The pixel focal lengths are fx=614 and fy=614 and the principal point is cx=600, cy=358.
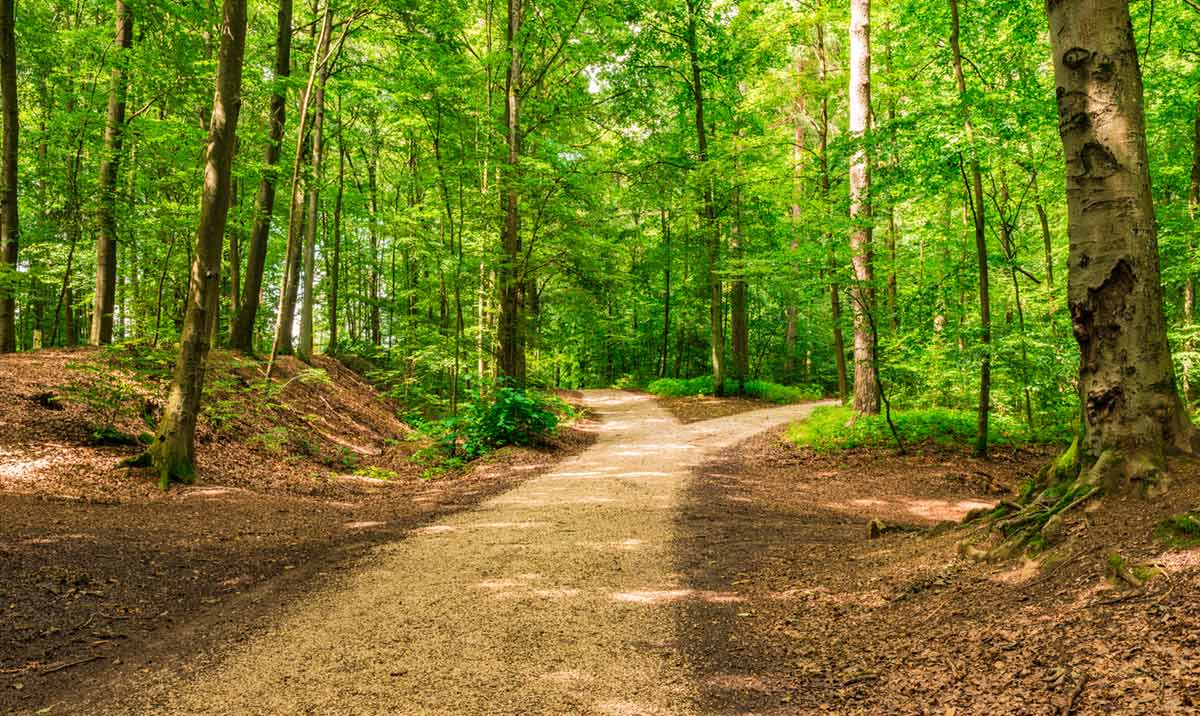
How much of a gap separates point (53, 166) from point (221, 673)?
14.4 meters

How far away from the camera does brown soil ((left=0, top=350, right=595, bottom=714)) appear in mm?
3547

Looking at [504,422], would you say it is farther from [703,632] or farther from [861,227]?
[703,632]

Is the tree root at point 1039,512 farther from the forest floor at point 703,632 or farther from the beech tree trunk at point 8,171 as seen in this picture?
the beech tree trunk at point 8,171

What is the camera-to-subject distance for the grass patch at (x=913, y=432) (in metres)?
10.7

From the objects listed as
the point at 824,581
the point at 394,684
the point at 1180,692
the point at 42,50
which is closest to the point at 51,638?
the point at 394,684

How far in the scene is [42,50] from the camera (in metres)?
13.0

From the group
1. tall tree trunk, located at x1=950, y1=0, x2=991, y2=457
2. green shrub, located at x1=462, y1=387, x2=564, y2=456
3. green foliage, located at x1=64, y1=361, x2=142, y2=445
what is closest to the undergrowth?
green shrub, located at x1=462, y1=387, x2=564, y2=456

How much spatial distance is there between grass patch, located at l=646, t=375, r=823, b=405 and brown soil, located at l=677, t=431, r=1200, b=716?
15570mm

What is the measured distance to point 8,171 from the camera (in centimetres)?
1150

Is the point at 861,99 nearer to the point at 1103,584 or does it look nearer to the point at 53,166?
the point at 1103,584

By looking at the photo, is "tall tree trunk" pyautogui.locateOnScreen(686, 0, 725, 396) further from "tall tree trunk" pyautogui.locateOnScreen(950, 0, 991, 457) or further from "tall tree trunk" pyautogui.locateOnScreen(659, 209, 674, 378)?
"tall tree trunk" pyautogui.locateOnScreen(950, 0, 991, 457)

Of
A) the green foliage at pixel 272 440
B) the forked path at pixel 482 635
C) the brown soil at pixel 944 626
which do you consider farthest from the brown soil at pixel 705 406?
the brown soil at pixel 944 626

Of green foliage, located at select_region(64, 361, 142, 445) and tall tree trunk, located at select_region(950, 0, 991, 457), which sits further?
tall tree trunk, located at select_region(950, 0, 991, 457)

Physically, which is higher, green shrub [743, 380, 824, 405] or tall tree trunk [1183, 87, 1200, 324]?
tall tree trunk [1183, 87, 1200, 324]
